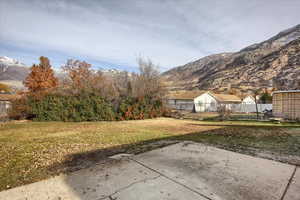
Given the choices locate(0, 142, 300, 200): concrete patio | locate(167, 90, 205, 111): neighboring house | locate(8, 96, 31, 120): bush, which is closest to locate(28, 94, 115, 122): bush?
locate(8, 96, 31, 120): bush

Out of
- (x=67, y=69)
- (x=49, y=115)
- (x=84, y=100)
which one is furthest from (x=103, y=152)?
(x=67, y=69)

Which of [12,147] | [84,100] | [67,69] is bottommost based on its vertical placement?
[12,147]

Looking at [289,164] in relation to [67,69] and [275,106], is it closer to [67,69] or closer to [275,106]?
[275,106]

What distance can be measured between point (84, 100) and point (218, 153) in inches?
400

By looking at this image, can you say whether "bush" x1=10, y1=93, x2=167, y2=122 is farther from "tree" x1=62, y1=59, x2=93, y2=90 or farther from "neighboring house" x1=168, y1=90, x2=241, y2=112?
"neighboring house" x1=168, y1=90, x2=241, y2=112

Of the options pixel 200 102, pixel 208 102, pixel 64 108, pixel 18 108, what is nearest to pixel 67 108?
pixel 64 108

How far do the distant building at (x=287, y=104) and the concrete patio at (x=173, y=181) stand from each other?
1373 centimetres

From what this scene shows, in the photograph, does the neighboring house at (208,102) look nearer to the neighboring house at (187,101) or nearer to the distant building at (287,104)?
the neighboring house at (187,101)

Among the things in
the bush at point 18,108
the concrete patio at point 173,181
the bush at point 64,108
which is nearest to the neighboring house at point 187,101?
the bush at point 64,108

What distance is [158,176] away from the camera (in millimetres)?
2467

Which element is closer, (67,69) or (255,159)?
(255,159)

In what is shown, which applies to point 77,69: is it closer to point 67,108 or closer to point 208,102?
point 67,108

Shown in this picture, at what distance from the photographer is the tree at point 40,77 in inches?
789

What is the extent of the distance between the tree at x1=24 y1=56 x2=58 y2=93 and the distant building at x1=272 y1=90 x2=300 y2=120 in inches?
1022
